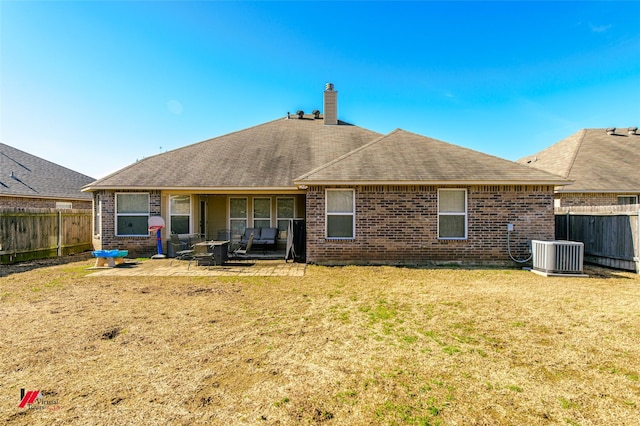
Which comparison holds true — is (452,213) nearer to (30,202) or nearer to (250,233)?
(250,233)

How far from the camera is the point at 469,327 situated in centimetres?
520

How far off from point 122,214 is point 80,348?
9654 mm

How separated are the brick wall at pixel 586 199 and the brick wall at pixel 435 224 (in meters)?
5.43

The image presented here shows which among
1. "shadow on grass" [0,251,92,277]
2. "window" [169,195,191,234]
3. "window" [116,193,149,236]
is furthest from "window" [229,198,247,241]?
"shadow on grass" [0,251,92,277]

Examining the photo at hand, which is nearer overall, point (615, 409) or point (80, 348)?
point (615, 409)

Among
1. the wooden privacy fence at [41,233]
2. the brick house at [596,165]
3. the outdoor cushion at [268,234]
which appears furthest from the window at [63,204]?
the brick house at [596,165]

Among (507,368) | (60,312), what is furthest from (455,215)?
(60,312)

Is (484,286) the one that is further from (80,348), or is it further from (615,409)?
(80,348)

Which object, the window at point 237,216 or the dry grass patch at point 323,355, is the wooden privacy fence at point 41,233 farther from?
the window at point 237,216

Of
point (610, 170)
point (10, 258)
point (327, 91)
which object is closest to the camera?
point (10, 258)

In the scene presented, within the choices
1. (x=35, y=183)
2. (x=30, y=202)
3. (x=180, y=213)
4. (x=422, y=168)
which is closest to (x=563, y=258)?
(x=422, y=168)

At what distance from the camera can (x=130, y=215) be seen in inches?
502

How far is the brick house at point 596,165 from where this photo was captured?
48.6ft
